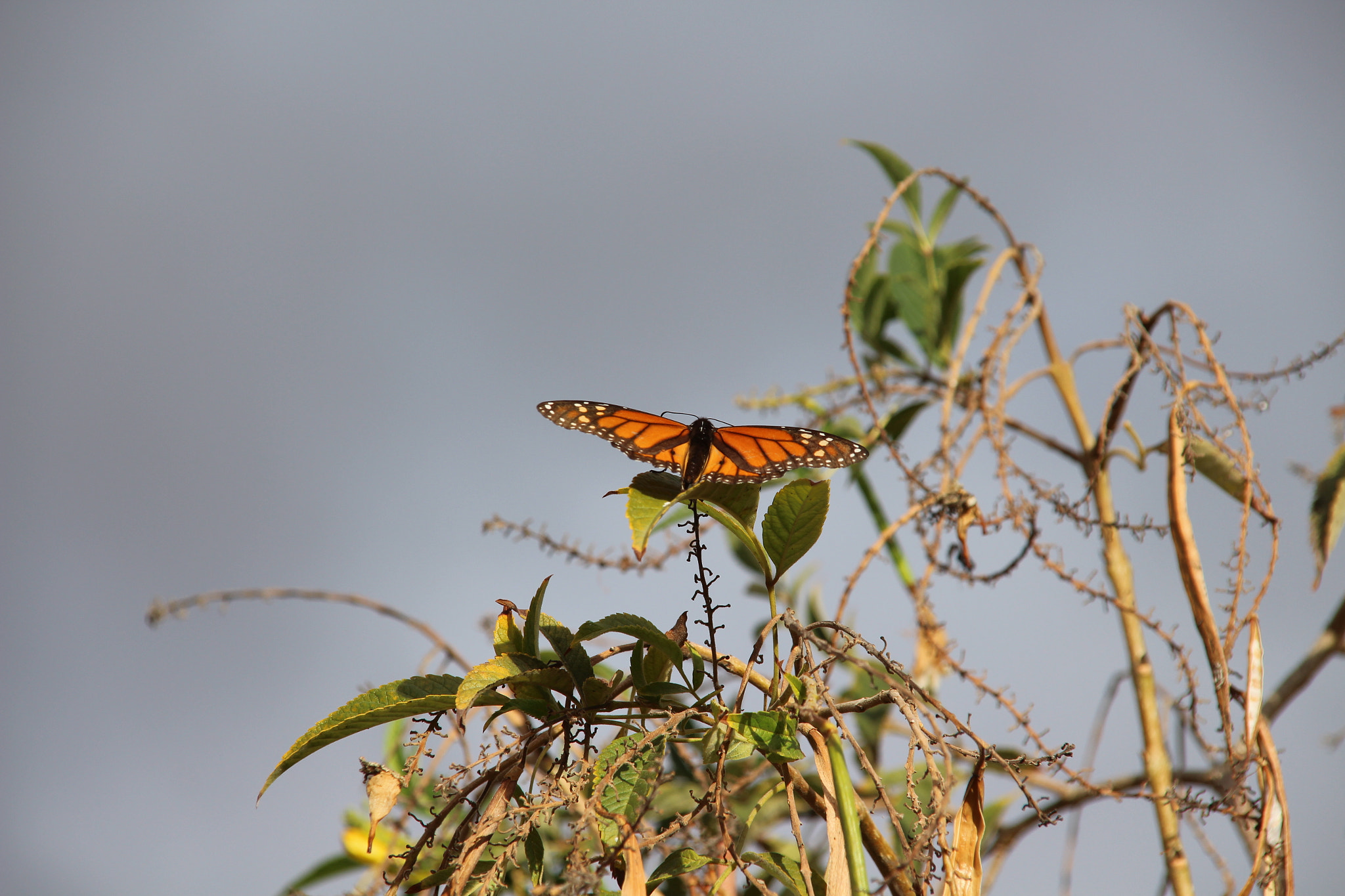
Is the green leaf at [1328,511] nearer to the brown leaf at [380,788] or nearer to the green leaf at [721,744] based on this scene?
the green leaf at [721,744]

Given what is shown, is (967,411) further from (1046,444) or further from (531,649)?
(531,649)

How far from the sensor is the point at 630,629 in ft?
3.21

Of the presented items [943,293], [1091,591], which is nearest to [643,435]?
[1091,591]

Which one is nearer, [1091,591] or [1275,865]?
[1275,865]

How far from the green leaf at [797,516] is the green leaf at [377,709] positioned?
0.39 m

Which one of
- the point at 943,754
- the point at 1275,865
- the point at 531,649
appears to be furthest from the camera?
the point at 1275,865

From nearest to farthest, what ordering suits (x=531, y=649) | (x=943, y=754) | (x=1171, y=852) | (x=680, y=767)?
(x=943, y=754), (x=531, y=649), (x=1171, y=852), (x=680, y=767)

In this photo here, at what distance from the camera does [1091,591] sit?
1523mm

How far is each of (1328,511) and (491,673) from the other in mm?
1495

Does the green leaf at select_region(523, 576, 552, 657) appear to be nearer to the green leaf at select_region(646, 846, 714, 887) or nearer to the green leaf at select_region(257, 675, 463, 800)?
the green leaf at select_region(257, 675, 463, 800)

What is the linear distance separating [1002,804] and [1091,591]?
1.01 metres

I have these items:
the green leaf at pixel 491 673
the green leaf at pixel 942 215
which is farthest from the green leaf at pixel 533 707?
the green leaf at pixel 942 215

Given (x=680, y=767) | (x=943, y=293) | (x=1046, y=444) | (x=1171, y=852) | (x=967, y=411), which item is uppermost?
(x=943, y=293)

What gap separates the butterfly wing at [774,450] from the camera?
1.43m
